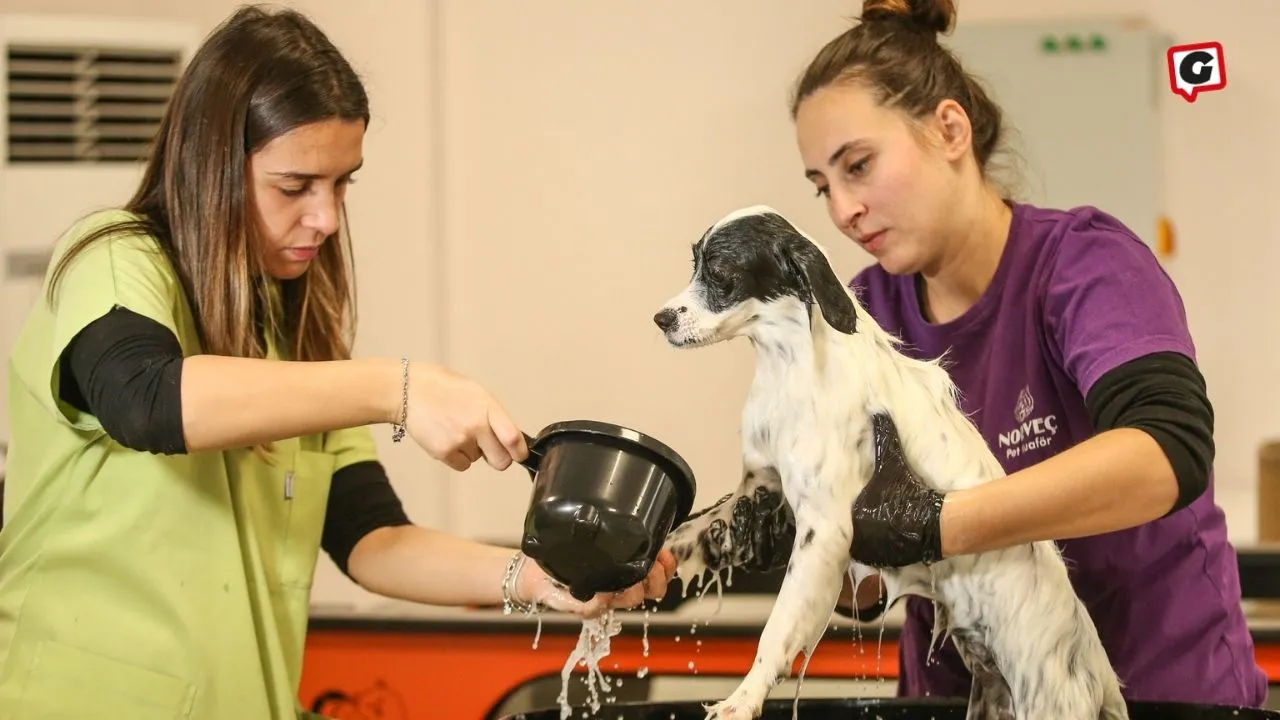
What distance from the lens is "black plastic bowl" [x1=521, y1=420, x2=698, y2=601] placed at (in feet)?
2.89

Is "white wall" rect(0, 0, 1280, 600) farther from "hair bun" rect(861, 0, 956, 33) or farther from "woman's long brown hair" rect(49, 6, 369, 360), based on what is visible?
"woman's long brown hair" rect(49, 6, 369, 360)

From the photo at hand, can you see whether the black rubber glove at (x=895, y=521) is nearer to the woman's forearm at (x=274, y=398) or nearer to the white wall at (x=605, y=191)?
the woman's forearm at (x=274, y=398)

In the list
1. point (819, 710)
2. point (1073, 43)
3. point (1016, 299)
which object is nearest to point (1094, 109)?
point (1073, 43)

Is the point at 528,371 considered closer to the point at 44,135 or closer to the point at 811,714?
the point at 44,135

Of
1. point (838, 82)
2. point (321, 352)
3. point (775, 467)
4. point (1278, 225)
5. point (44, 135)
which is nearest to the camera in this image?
point (775, 467)

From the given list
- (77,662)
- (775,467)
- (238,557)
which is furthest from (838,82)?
(77,662)

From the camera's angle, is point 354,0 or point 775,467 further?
point 354,0

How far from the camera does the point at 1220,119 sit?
250 centimetres

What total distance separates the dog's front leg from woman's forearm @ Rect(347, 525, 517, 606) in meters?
0.43

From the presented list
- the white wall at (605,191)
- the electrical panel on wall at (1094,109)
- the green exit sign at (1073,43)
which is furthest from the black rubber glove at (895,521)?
the green exit sign at (1073,43)

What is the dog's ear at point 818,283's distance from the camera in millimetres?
937

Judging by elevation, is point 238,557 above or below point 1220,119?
below

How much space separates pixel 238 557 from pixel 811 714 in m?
0.53

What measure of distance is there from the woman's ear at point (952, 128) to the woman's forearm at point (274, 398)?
0.52 m
